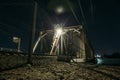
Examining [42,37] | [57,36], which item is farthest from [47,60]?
[42,37]

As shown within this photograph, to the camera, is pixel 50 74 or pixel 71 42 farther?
pixel 71 42

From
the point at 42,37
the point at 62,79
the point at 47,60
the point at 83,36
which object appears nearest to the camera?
the point at 62,79

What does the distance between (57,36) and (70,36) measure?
2.15m

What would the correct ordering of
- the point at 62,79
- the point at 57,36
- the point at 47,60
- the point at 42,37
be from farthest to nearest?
the point at 42,37 → the point at 57,36 → the point at 47,60 → the point at 62,79

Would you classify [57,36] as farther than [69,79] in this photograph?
Yes

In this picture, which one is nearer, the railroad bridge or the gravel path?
the gravel path

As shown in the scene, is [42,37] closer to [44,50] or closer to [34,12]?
[44,50]

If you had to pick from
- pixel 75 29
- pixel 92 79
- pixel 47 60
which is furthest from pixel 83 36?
pixel 92 79

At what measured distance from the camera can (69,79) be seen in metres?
5.77

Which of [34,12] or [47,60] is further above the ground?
[34,12]

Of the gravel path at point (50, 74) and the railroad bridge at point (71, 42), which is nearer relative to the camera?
the gravel path at point (50, 74)

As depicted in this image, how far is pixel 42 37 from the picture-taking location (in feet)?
72.9

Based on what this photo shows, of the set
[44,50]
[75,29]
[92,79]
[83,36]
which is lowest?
[92,79]

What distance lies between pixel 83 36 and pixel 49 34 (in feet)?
23.0
